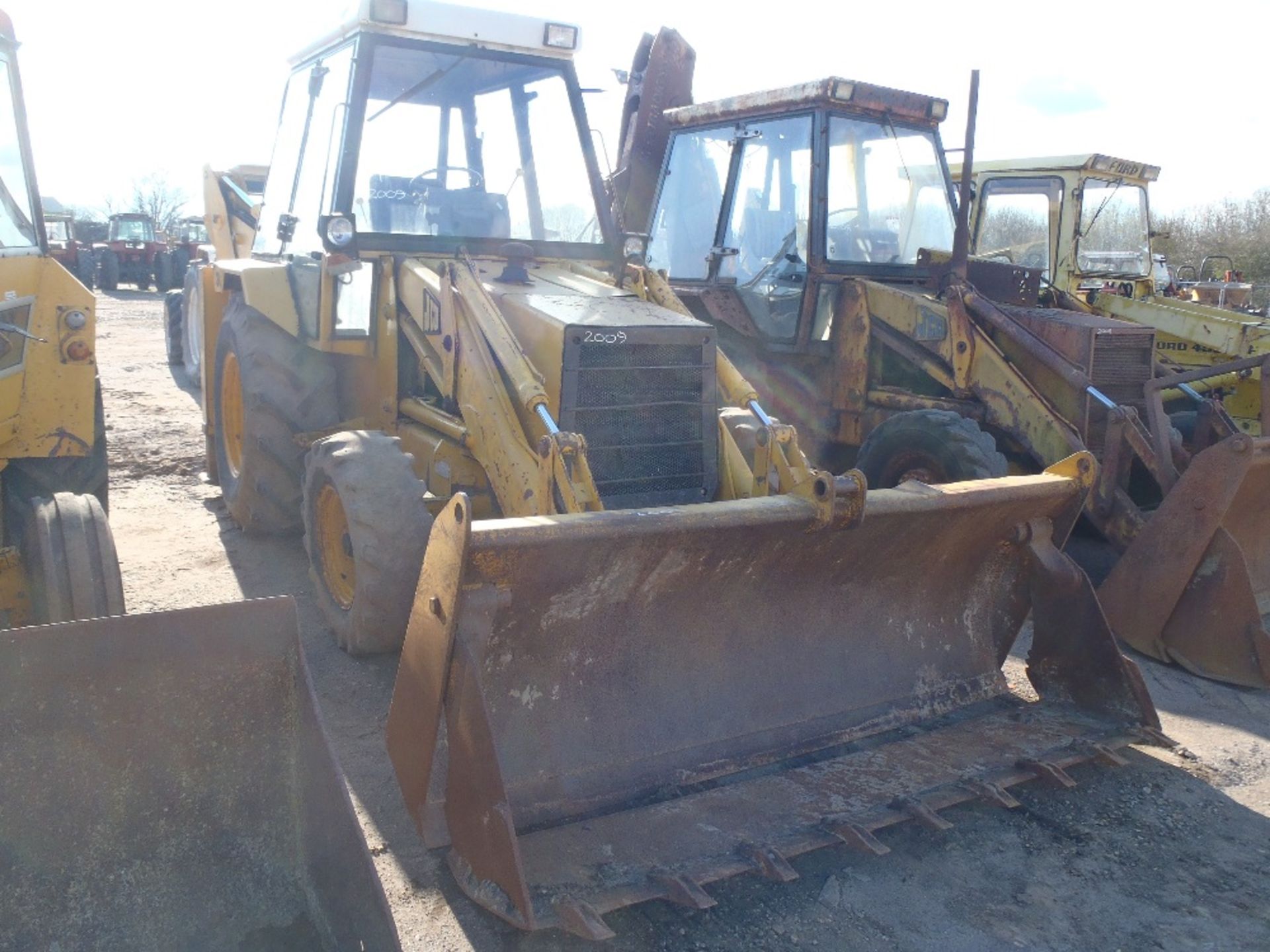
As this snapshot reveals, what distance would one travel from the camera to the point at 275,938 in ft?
8.11

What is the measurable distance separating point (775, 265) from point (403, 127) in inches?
112

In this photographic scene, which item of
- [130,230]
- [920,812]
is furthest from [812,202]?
[130,230]

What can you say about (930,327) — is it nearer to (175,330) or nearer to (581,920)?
(581,920)

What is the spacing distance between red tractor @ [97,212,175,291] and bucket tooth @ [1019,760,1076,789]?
1129 inches

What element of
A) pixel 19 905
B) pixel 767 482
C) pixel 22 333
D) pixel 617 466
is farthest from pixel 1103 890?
pixel 22 333

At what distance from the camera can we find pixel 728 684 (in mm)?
3639

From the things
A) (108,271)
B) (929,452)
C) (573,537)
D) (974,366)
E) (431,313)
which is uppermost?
(108,271)

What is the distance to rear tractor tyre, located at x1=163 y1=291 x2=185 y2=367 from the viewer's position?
43.2ft

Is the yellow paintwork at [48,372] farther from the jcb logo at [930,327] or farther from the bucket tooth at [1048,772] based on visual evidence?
the jcb logo at [930,327]

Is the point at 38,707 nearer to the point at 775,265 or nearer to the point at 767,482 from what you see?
the point at 767,482

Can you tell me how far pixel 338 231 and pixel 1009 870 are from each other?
3.71m

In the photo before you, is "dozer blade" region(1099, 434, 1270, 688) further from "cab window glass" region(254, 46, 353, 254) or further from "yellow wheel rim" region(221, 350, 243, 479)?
"yellow wheel rim" region(221, 350, 243, 479)

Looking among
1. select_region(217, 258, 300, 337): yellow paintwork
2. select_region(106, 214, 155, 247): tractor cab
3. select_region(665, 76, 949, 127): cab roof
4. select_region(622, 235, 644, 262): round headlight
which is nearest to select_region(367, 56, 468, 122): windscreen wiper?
select_region(217, 258, 300, 337): yellow paintwork

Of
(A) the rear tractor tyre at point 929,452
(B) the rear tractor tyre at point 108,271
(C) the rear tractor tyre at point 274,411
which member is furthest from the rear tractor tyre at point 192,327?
(B) the rear tractor tyre at point 108,271
